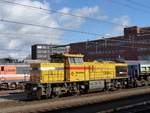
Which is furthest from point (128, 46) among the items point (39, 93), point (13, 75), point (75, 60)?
point (39, 93)

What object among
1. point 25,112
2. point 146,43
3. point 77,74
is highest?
point 146,43

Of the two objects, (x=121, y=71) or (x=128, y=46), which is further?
(x=128, y=46)

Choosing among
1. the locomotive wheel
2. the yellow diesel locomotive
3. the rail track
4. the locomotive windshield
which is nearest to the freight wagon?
the yellow diesel locomotive

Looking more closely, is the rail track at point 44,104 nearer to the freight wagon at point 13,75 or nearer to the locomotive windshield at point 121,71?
the locomotive windshield at point 121,71

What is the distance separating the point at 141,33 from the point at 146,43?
11.3ft

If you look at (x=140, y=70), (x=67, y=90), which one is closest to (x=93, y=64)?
(x=67, y=90)

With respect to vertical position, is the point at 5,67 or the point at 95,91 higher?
the point at 5,67

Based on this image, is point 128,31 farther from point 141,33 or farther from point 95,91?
point 95,91

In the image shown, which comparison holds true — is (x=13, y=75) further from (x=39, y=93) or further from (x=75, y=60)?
(x=39, y=93)

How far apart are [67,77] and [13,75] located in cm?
1368

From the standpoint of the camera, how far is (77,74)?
2952cm

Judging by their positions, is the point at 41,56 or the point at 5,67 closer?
the point at 5,67

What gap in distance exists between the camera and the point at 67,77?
28703 mm

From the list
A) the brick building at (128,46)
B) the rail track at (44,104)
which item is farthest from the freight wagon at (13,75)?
the brick building at (128,46)
